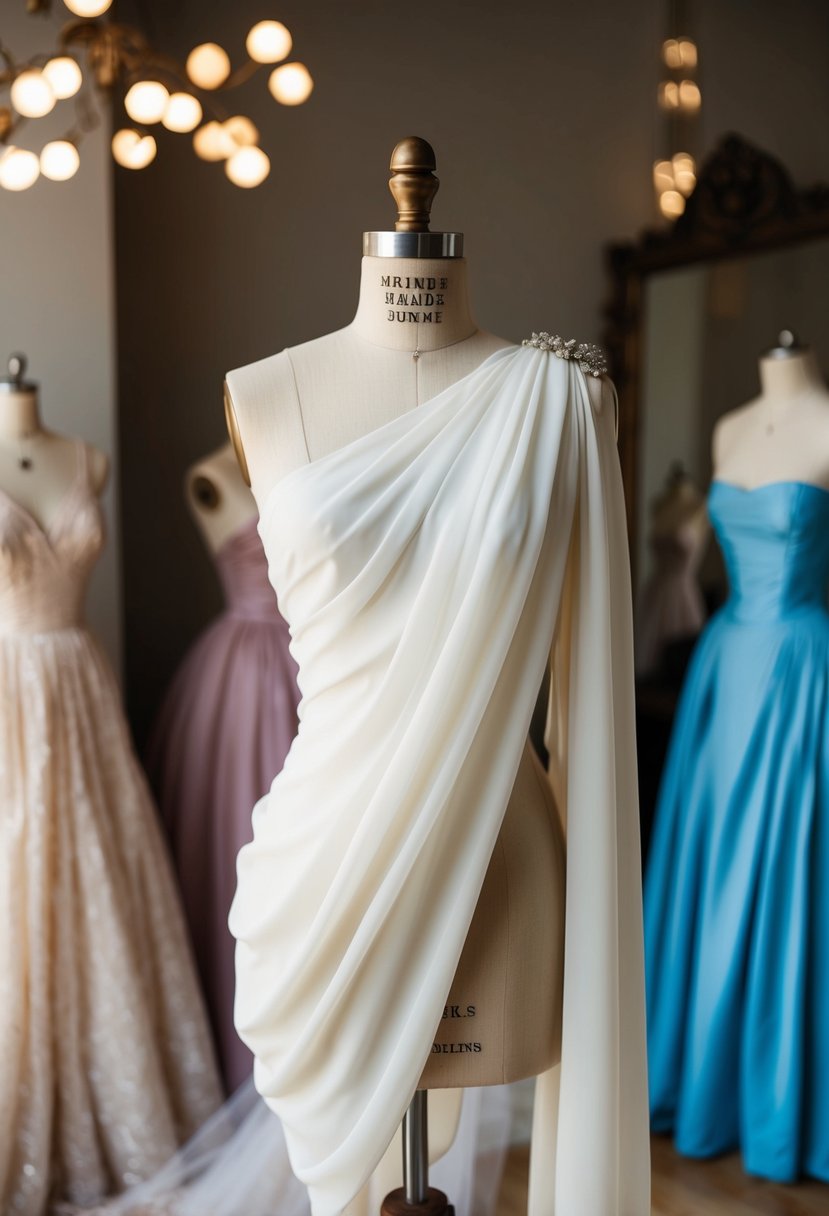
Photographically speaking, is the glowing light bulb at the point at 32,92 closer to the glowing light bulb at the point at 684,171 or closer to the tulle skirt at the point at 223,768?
the tulle skirt at the point at 223,768

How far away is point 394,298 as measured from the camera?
5.00ft

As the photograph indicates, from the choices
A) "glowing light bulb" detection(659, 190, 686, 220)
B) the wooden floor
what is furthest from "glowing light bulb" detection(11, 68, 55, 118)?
"glowing light bulb" detection(659, 190, 686, 220)

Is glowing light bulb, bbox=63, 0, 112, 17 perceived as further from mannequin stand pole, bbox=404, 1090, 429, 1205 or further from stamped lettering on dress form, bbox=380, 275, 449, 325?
mannequin stand pole, bbox=404, 1090, 429, 1205

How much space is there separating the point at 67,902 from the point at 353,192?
211 cm

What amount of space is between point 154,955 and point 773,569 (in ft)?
5.13

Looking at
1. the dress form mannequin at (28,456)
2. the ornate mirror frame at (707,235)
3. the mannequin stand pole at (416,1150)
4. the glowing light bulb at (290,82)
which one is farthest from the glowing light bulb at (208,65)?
the mannequin stand pole at (416,1150)

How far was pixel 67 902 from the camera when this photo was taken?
2.41 metres

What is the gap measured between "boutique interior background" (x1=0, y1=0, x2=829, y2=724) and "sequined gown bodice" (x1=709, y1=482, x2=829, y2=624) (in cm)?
134

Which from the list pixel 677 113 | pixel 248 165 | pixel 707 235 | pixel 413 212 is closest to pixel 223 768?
pixel 248 165

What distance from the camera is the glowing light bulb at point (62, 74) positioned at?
2047mm

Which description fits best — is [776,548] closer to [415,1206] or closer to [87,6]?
→ [415,1206]

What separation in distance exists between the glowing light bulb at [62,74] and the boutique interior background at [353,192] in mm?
796

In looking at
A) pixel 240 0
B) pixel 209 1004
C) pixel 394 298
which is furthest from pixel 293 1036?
pixel 240 0

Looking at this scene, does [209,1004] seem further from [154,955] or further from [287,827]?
[287,827]
